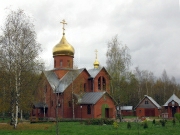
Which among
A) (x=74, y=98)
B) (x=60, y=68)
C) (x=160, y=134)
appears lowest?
(x=160, y=134)

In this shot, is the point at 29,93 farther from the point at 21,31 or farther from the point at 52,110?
the point at 52,110

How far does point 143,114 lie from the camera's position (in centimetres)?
4809

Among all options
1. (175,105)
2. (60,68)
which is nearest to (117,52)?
(60,68)

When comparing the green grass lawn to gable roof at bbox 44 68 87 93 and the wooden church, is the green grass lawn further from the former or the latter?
gable roof at bbox 44 68 87 93

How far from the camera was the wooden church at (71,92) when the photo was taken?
3581cm

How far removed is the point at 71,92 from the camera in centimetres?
3744

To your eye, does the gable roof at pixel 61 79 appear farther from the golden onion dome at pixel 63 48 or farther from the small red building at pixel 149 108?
the small red building at pixel 149 108

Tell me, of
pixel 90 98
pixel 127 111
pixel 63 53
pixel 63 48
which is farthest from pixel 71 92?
pixel 127 111

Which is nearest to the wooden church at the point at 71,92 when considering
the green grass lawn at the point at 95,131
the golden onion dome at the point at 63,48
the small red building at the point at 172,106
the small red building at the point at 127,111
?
the golden onion dome at the point at 63,48

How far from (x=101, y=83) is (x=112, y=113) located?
579cm

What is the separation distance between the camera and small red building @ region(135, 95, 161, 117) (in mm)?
47469

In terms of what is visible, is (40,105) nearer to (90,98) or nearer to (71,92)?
(71,92)

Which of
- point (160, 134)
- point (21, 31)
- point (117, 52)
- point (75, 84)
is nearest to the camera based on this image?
point (160, 134)

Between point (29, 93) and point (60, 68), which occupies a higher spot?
point (60, 68)
